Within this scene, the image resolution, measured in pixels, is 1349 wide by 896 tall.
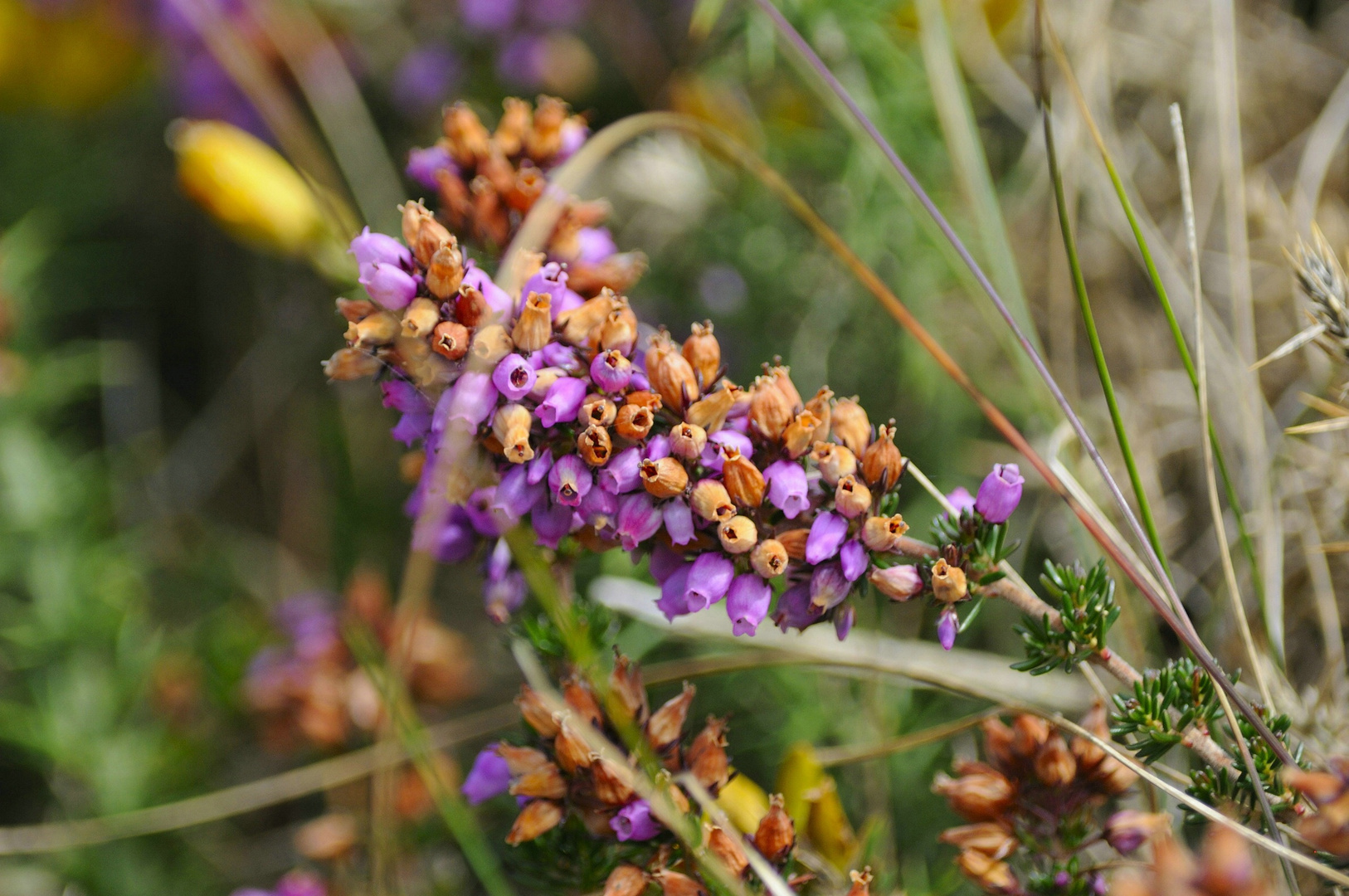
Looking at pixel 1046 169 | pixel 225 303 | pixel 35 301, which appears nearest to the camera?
pixel 1046 169

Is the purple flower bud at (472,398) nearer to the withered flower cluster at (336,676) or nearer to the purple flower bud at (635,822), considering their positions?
the purple flower bud at (635,822)

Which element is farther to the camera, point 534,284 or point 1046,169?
point 1046,169

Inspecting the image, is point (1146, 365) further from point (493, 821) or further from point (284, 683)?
point (284, 683)

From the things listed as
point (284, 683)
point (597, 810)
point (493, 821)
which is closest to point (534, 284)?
point (597, 810)

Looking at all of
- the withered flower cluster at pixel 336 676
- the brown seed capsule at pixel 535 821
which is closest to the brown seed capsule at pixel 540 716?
the brown seed capsule at pixel 535 821

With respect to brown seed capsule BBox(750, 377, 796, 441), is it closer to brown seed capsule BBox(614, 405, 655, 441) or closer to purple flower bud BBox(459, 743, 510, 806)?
brown seed capsule BBox(614, 405, 655, 441)

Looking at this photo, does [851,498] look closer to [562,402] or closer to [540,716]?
[562,402]
